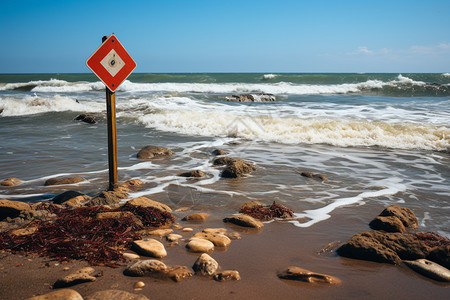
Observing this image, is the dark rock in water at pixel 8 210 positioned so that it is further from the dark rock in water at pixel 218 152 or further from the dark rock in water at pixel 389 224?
the dark rock in water at pixel 218 152

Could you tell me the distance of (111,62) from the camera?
4.38 m

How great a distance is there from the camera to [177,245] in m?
3.49

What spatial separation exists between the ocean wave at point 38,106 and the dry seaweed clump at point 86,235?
14264mm

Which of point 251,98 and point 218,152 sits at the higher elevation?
point 251,98

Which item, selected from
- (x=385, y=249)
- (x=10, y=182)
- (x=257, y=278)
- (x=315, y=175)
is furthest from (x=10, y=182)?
(x=385, y=249)

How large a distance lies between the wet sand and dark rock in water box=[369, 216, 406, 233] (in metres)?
0.90

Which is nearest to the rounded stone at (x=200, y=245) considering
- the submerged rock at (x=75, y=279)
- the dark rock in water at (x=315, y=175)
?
the submerged rock at (x=75, y=279)

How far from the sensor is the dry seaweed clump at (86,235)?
3107 mm

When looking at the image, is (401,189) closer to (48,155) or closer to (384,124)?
(384,124)

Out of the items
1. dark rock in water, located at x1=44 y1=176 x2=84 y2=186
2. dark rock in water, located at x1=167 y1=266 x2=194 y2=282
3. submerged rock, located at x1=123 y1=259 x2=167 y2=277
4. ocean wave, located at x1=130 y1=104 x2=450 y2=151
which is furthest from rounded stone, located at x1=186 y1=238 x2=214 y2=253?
ocean wave, located at x1=130 y1=104 x2=450 y2=151

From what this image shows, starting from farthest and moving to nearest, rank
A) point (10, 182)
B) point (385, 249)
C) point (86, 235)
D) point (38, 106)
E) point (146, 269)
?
point (38, 106), point (10, 182), point (86, 235), point (385, 249), point (146, 269)

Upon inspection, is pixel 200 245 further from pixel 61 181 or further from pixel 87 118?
pixel 87 118

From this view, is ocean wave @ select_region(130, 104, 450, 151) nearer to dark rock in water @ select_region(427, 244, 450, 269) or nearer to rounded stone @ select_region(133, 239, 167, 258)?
dark rock in water @ select_region(427, 244, 450, 269)

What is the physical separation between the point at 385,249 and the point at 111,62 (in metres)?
3.80
